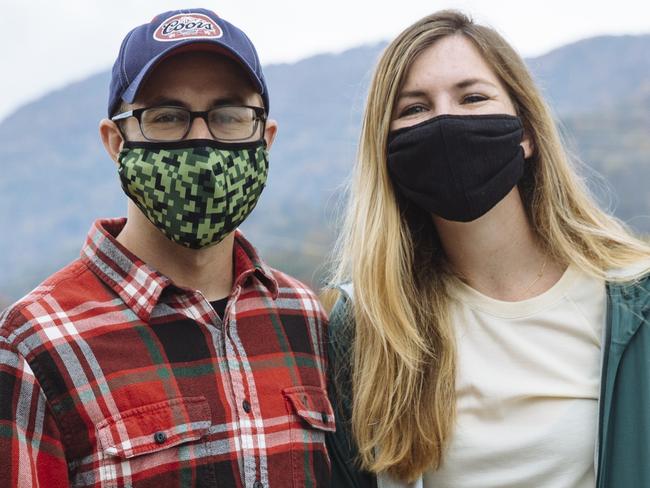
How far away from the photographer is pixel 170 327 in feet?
7.36

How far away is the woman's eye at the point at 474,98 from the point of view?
2625 mm

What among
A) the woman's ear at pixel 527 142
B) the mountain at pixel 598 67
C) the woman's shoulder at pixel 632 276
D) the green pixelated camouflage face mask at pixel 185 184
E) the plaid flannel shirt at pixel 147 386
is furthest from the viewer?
the mountain at pixel 598 67

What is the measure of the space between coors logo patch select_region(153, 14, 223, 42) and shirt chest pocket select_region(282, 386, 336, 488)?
1.15 meters

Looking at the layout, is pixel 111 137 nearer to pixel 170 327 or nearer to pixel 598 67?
pixel 170 327

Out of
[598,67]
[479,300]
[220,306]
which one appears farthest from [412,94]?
[598,67]

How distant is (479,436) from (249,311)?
0.88 meters

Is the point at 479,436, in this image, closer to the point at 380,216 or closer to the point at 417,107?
the point at 380,216

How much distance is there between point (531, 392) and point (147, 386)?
1230mm

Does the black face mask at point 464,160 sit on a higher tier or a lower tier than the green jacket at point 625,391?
higher

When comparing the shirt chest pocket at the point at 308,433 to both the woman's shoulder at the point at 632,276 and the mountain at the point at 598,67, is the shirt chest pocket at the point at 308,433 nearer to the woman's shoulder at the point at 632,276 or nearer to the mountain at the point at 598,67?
the woman's shoulder at the point at 632,276

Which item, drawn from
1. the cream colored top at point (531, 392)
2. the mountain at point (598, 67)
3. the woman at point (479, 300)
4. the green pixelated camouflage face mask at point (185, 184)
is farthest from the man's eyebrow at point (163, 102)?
the mountain at point (598, 67)

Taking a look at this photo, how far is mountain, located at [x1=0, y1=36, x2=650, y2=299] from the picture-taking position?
25281mm

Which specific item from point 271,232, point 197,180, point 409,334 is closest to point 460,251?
point 409,334

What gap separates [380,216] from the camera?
2822mm
